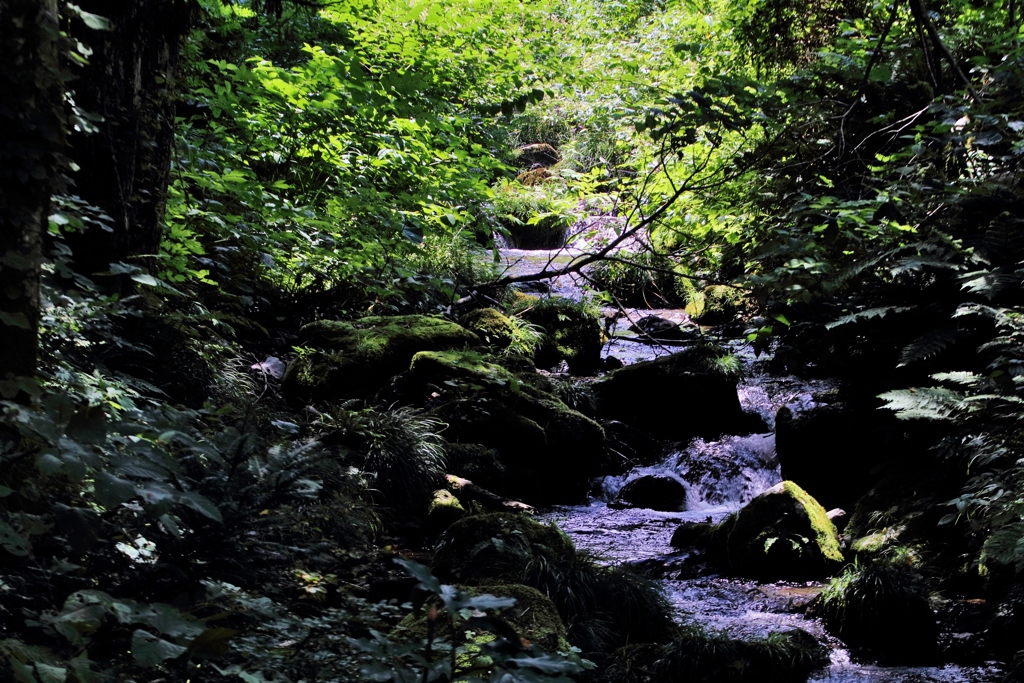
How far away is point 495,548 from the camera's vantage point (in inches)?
180

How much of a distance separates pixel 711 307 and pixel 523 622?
9925mm

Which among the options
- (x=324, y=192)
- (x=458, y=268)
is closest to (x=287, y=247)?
(x=324, y=192)

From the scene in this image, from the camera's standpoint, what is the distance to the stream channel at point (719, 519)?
14.0 feet

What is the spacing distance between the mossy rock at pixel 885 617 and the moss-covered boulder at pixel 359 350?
4.61 metres

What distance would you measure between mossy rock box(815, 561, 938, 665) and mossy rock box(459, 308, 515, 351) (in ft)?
17.5

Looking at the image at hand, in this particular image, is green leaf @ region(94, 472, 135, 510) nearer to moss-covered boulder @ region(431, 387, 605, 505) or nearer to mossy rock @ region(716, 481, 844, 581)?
mossy rock @ region(716, 481, 844, 581)

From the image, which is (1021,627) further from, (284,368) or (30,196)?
(284,368)

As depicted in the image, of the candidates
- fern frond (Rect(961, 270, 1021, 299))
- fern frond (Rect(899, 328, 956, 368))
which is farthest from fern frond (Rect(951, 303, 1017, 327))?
fern frond (Rect(899, 328, 956, 368))

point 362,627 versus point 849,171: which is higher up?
point 849,171

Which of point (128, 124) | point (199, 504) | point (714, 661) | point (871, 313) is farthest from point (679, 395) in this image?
point (199, 504)

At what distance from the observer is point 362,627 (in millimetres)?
2459

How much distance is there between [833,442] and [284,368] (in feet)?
18.5

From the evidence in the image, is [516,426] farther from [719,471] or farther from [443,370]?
[719,471]

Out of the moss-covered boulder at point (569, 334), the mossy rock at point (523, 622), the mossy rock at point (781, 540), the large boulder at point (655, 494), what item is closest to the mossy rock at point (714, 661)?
the mossy rock at point (523, 622)
